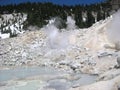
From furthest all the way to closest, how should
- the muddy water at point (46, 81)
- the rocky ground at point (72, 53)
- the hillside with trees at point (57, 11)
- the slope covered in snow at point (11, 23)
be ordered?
1. the slope covered in snow at point (11, 23)
2. the hillside with trees at point (57, 11)
3. the rocky ground at point (72, 53)
4. the muddy water at point (46, 81)

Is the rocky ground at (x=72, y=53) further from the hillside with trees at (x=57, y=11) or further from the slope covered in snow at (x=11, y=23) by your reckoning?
the slope covered in snow at (x=11, y=23)

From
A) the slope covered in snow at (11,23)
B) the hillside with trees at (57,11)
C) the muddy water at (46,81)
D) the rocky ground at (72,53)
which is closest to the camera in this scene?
the muddy water at (46,81)

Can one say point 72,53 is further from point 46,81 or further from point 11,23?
point 11,23

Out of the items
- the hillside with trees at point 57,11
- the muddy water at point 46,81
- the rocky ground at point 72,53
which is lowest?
the muddy water at point 46,81

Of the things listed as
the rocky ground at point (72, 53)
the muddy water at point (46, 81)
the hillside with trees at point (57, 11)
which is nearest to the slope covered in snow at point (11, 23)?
the hillside with trees at point (57, 11)

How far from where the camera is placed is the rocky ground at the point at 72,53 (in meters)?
26.1

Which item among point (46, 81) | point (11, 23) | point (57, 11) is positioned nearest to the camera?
point (46, 81)

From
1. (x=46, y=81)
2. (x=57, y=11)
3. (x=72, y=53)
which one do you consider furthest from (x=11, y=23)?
(x=46, y=81)

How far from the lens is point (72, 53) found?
102ft

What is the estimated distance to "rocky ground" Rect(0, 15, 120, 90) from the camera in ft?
85.7

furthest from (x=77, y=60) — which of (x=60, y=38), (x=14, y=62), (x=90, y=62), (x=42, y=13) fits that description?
(x=42, y=13)

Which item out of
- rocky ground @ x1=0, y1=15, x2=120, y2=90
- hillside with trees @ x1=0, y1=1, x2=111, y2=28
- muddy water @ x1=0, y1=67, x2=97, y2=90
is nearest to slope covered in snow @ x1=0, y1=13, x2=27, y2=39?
hillside with trees @ x1=0, y1=1, x2=111, y2=28

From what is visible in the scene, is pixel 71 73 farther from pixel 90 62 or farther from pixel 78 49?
pixel 78 49

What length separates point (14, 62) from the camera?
3394 centimetres
